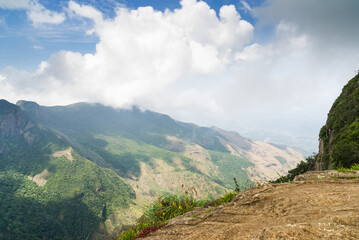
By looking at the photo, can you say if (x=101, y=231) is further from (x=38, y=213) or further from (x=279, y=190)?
(x=279, y=190)

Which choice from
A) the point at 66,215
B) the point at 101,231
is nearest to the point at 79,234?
the point at 101,231

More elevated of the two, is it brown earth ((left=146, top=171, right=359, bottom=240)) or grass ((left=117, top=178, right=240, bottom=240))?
brown earth ((left=146, top=171, right=359, bottom=240))

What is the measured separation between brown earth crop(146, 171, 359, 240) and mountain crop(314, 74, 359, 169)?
76.9 feet

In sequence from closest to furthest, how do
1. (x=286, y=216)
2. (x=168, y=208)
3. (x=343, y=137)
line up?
1. (x=286, y=216)
2. (x=168, y=208)
3. (x=343, y=137)

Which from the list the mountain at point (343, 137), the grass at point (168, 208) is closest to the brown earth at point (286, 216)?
the grass at point (168, 208)

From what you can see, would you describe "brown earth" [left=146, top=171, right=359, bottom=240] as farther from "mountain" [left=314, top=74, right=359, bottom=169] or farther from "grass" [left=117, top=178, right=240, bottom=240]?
"mountain" [left=314, top=74, right=359, bottom=169]

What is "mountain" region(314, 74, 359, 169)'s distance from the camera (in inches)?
1004

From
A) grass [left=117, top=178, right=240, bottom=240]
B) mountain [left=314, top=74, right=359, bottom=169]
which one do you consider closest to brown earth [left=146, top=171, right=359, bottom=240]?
grass [left=117, top=178, right=240, bottom=240]

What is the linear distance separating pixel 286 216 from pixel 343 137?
35232 mm

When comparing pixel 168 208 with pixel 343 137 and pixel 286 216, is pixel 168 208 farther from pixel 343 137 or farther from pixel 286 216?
pixel 343 137

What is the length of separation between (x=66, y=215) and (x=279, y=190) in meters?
226

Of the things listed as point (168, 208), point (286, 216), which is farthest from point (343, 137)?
point (286, 216)

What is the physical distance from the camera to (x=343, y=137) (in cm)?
3089

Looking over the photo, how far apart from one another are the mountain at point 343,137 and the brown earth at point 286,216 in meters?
23.4
